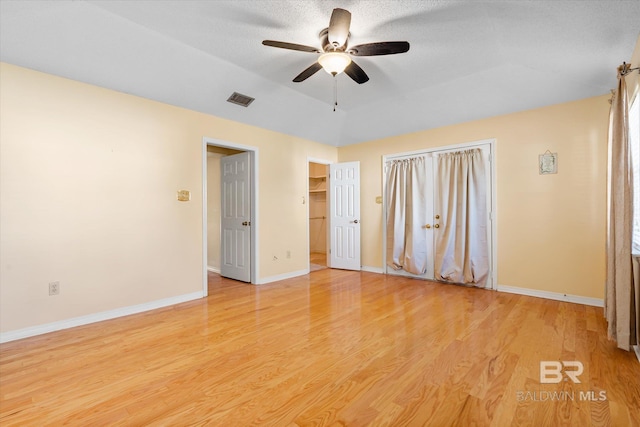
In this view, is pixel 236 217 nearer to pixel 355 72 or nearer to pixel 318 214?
pixel 355 72

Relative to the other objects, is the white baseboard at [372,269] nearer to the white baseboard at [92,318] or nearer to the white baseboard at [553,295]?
the white baseboard at [553,295]

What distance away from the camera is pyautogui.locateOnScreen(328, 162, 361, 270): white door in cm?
566

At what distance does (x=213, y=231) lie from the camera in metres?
5.72

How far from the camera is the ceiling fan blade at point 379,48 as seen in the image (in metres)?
2.31

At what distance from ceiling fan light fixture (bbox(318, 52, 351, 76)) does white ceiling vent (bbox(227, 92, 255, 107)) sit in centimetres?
171

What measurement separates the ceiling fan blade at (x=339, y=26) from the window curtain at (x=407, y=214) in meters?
3.00

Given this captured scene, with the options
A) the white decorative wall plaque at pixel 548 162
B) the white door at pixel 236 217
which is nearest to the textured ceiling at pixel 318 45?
the white decorative wall plaque at pixel 548 162

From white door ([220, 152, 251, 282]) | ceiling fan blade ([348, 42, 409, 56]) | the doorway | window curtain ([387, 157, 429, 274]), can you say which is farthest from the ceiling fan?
the doorway

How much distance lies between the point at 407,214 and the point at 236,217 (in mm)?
Answer: 2962

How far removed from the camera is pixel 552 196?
3.75m

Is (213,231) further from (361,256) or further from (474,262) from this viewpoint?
(474,262)

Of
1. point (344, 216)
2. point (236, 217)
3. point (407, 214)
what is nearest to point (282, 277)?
point (236, 217)

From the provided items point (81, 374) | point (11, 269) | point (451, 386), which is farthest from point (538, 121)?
point (11, 269)

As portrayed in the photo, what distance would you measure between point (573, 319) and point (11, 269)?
218 inches
